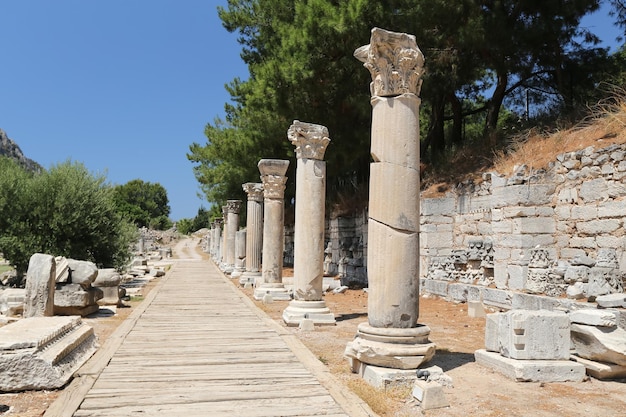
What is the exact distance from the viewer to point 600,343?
597 centimetres

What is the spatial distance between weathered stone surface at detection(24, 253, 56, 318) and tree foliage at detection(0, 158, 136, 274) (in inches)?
301

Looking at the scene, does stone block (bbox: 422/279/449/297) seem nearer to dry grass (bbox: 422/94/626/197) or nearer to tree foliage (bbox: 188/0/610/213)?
dry grass (bbox: 422/94/626/197)

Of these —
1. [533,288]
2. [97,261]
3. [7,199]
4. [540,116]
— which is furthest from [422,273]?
[7,199]

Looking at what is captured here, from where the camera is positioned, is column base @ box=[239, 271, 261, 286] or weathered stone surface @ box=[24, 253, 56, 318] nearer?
weathered stone surface @ box=[24, 253, 56, 318]

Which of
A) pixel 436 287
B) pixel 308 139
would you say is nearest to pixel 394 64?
pixel 308 139

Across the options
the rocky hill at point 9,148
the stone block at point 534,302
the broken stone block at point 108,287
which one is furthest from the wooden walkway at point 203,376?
the rocky hill at point 9,148

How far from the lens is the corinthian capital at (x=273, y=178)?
14.2m

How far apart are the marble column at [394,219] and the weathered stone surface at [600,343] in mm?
1924

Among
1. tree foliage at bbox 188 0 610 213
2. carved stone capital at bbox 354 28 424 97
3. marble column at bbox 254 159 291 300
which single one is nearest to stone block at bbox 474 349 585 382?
carved stone capital at bbox 354 28 424 97

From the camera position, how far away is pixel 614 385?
18.9 feet

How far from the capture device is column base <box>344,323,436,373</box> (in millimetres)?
5660

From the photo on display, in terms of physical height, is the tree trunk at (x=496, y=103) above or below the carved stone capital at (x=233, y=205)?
above

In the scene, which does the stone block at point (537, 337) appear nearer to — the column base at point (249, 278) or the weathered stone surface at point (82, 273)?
the weathered stone surface at point (82, 273)

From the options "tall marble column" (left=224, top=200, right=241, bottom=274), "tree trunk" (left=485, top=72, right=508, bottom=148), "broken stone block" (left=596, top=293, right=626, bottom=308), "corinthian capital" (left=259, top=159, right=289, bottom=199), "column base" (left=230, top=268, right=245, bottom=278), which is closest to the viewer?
"broken stone block" (left=596, top=293, right=626, bottom=308)
